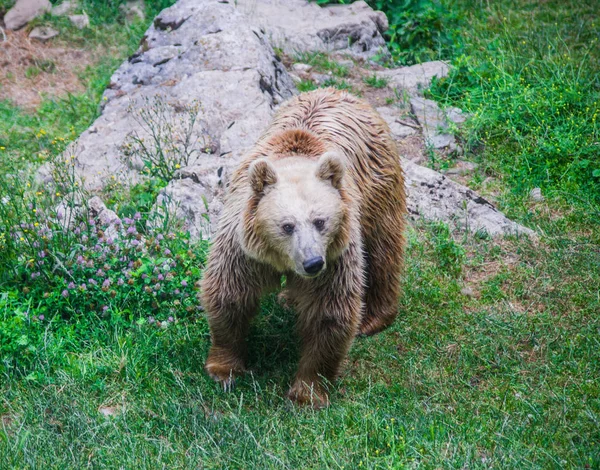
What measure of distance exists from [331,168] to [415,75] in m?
4.54

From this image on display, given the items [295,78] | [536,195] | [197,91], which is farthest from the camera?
[295,78]

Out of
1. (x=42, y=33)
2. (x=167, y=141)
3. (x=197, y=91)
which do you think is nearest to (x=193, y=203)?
(x=167, y=141)

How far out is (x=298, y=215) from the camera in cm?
421

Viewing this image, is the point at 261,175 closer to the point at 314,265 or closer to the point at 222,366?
the point at 314,265

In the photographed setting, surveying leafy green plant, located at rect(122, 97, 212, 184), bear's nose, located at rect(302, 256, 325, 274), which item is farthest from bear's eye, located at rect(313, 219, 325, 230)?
leafy green plant, located at rect(122, 97, 212, 184)

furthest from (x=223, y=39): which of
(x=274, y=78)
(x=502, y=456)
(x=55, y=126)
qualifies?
(x=502, y=456)

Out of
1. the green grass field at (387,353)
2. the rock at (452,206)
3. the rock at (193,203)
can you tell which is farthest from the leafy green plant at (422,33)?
the rock at (193,203)

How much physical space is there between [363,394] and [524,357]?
1.24m

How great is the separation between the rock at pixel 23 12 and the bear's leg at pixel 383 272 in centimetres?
665

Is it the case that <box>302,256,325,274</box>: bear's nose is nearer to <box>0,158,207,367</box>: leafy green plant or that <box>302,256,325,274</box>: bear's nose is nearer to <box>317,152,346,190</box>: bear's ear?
<box>317,152,346,190</box>: bear's ear

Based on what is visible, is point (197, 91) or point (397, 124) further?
point (397, 124)

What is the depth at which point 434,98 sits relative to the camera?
823cm

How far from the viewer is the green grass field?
13.4ft

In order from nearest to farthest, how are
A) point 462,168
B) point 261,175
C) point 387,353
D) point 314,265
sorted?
point 314,265 < point 261,175 < point 387,353 < point 462,168
